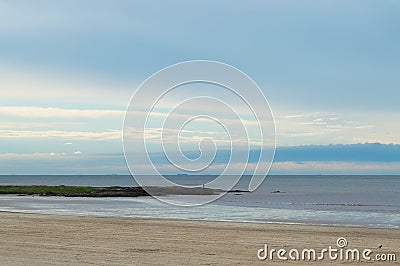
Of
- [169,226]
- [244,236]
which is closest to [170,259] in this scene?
[244,236]

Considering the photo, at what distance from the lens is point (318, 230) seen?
2339 centimetres

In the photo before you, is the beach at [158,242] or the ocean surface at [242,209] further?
the ocean surface at [242,209]

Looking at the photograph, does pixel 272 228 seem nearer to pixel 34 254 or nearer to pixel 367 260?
pixel 367 260

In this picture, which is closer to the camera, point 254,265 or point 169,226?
point 254,265

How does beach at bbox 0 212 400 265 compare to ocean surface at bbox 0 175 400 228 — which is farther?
ocean surface at bbox 0 175 400 228

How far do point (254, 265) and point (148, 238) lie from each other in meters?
6.09

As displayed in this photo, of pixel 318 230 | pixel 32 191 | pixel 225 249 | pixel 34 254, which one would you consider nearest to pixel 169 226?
pixel 318 230

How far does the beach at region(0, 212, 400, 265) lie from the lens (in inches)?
565

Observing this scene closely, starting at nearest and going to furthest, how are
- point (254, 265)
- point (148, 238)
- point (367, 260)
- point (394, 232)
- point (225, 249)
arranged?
1. point (254, 265)
2. point (367, 260)
3. point (225, 249)
4. point (148, 238)
5. point (394, 232)

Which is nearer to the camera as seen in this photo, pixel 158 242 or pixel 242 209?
pixel 158 242

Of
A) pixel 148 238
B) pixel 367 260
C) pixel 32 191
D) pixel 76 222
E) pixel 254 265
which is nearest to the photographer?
pixel 254 265

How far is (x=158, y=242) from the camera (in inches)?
709

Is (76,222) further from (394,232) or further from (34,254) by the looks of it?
(394,232)

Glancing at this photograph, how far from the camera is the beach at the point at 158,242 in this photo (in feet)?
47.1
